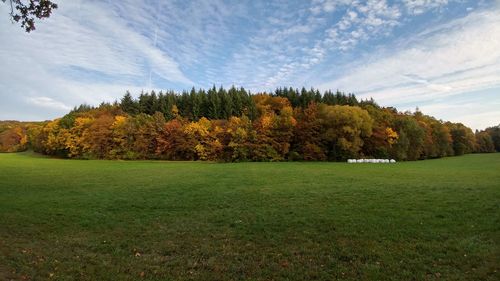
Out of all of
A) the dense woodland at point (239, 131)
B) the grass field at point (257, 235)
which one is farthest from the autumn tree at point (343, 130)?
the grass field at point (257, 235)

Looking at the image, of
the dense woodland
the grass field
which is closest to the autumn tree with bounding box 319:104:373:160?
the dense woodland

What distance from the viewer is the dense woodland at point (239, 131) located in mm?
76500

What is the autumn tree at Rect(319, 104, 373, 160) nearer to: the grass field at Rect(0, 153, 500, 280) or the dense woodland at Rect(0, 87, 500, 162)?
the dense woodland at Rect(0, 87, 500, 162)

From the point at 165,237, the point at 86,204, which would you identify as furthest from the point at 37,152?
the point at 165,237

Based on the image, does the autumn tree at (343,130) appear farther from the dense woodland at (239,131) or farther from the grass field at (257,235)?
the grass field at (257,235)

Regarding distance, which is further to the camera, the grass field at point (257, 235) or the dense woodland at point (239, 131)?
the dense woodland at point (239, 131)

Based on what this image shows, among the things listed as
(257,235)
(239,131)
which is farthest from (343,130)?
(257,235)

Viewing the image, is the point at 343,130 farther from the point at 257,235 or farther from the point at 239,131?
the point at 257,235

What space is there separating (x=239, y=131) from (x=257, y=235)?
63.4 metres

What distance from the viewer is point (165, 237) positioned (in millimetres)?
13867

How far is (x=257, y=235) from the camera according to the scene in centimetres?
1369

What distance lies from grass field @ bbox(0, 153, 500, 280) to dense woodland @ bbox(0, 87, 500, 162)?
174 ft

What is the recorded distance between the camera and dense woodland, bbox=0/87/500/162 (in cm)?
7650

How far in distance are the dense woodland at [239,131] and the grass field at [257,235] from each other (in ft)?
174
